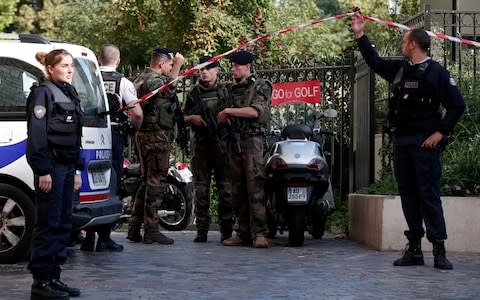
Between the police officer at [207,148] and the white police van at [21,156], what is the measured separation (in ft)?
7.32

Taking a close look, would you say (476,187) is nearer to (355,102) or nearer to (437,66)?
(437,66)

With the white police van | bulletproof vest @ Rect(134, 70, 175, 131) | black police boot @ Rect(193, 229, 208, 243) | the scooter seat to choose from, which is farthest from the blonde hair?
black police boot @ Rect(193, 229, 208, 243)

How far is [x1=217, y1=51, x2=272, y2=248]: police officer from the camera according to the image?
11805mm

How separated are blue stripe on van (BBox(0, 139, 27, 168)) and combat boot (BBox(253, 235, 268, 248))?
301 cm

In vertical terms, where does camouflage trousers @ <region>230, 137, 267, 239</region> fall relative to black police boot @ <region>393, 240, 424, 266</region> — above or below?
above

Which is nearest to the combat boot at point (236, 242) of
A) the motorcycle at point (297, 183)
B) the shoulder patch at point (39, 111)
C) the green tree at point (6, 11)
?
the motorcycle at point (297, 183)

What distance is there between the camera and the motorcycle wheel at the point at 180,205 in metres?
14.7

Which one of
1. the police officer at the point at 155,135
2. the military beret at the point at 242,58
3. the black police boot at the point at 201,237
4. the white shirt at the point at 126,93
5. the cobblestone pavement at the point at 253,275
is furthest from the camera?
the black police boot at the point at 201,237

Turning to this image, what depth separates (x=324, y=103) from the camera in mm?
14688

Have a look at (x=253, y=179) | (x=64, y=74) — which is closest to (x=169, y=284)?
(x=64, y=74)

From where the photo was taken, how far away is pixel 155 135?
39.7 feet

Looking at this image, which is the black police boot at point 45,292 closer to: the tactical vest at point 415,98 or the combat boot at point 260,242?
the tactical vest at point 415,98

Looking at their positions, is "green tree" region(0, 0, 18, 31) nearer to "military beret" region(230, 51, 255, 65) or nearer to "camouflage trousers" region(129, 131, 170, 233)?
"camouflage trousers" region(129, 131, 170, 233)

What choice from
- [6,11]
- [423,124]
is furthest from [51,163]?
[6,11]
